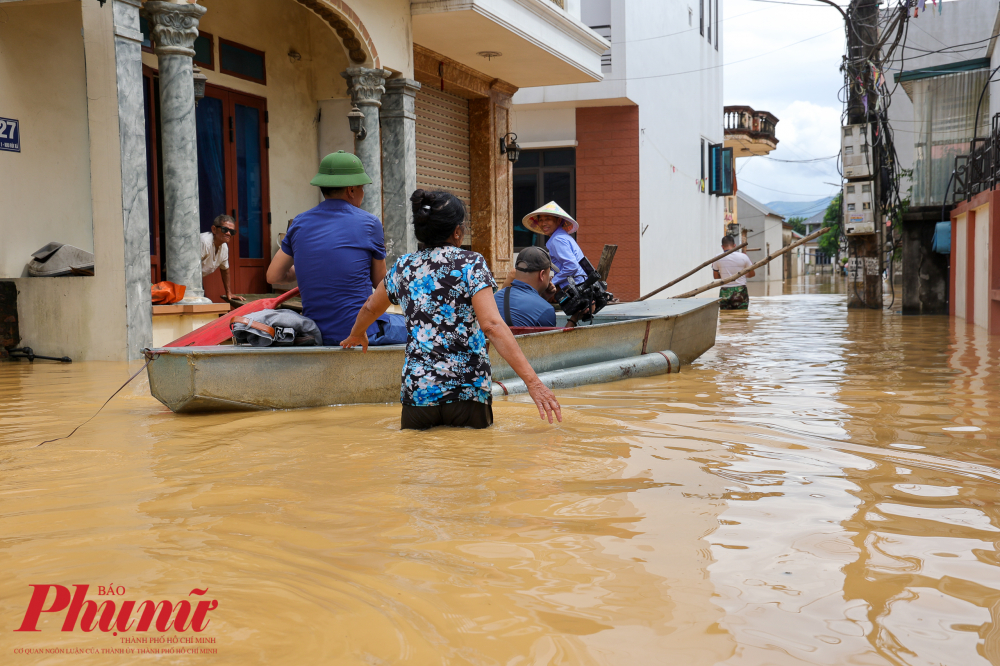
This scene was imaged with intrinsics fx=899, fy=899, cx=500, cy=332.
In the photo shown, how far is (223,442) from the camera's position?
476cm

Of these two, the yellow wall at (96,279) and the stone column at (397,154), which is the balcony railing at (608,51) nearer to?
the stone column at (397,154)

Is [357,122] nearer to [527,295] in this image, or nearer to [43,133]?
[43,133]

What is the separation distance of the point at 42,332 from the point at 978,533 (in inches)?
323

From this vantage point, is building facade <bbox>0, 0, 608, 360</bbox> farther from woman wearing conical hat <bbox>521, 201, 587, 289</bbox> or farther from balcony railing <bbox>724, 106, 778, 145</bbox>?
balcony railing <bbox>724, 106, 778, 145</bbox>

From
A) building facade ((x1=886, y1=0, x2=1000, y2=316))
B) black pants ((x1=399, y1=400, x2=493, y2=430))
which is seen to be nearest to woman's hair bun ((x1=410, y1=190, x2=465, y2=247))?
black pants ((x1=399, y1=400, x2=493, y2=430))

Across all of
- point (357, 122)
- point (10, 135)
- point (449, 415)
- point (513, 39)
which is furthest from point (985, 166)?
point (10, 135)

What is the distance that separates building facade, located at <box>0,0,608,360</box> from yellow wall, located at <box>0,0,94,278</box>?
0.05 feet

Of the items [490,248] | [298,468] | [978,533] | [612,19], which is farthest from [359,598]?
[612,19]

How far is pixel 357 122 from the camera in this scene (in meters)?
11.5

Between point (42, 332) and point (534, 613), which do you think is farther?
point (42, 332)

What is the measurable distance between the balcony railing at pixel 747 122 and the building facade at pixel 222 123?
18.9 metres

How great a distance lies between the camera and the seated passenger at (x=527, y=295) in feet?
23.5

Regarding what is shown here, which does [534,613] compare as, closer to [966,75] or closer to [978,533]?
[978,533]

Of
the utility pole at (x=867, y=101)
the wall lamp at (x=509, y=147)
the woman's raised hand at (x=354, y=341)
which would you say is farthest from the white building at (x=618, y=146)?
the woman's raised hand at (x=354, y=341)
